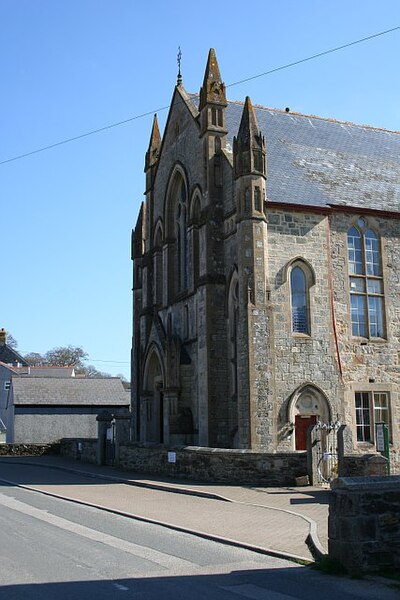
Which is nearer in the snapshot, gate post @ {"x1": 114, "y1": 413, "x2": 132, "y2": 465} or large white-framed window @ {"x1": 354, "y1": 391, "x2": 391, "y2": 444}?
large white-framed window @ {"x1": 354, "y1": 391, "x2": 391, "y2": 444}

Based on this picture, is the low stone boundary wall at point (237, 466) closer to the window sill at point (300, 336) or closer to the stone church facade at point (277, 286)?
the stone church facade at point (277, 286)

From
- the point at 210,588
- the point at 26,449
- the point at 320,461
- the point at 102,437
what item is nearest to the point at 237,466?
the point at 320,461

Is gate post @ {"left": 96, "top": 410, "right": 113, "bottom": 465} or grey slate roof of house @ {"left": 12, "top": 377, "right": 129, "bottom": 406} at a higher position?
grey slate roof of house @ {"left": 12, "top": 377, "right": 129, "bottom": 406}

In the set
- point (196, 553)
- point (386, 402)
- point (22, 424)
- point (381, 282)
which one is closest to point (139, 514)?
point (196, 553)

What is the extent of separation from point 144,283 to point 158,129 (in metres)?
8.28

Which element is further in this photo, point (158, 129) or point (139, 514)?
point (158, 129)

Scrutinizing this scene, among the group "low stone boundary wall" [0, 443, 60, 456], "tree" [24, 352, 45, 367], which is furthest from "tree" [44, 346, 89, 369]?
"low stone boundary wall" [0, 443, 60, 456]

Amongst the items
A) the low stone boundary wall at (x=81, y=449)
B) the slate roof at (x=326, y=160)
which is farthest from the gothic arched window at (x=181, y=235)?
the low stone boundary wall at (x=81, y=449)

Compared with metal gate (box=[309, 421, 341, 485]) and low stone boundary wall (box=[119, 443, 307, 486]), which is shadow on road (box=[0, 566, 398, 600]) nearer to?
metal gate (box=[309, 421, 341, 485])

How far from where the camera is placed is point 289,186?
2588 cm

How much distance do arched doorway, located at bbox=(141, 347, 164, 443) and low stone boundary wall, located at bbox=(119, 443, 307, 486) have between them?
895 centimetres

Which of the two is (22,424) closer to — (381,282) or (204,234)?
(204,234)

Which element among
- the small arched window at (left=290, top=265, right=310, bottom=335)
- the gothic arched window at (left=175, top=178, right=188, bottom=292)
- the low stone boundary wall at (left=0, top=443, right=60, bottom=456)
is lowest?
the low stone boundary wall at (left=0, top=443, right=60, bottom=456)

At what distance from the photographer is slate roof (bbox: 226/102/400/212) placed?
85.9 ft
